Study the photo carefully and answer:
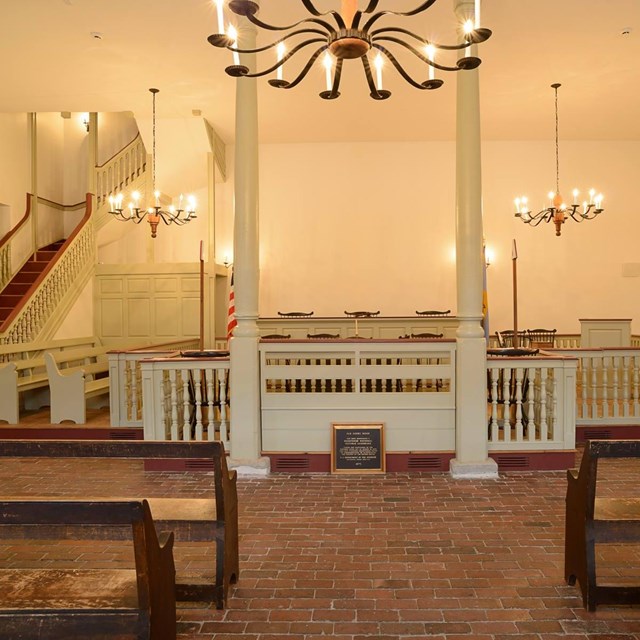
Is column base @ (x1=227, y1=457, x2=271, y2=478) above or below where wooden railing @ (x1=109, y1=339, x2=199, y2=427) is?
below

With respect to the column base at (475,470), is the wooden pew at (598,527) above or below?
above

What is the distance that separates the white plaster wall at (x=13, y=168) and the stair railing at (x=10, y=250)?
0.17 m

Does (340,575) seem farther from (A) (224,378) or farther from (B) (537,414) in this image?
(B) (537,414)

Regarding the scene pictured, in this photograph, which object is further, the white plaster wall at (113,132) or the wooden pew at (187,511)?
the white plaster wall at (113,132)

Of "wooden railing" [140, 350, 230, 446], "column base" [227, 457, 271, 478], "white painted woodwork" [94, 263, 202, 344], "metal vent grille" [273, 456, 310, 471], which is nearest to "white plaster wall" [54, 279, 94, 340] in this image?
"white painted woodwork" [94, 263, 202, 344]

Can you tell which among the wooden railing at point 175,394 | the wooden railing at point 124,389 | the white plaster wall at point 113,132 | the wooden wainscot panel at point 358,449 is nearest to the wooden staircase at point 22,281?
the white plaster wall at point 113,132

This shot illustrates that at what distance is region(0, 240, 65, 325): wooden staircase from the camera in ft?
33.0

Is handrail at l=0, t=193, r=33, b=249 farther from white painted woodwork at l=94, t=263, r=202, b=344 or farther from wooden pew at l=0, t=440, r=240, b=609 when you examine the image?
wooden pew at l=0, t=440, r=240, b=609

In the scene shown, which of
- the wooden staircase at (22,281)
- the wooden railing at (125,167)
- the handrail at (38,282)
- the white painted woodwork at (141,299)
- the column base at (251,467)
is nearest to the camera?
the column base at (251,467)

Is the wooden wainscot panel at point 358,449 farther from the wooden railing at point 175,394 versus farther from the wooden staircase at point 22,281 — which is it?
the wooden staircase at point 22,281

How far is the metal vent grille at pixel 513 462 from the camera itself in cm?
542

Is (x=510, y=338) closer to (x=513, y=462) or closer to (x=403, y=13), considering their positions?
(x=513, y=462)

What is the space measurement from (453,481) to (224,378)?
2480mm

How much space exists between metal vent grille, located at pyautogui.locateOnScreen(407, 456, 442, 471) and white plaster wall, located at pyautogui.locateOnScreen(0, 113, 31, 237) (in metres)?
9.84
